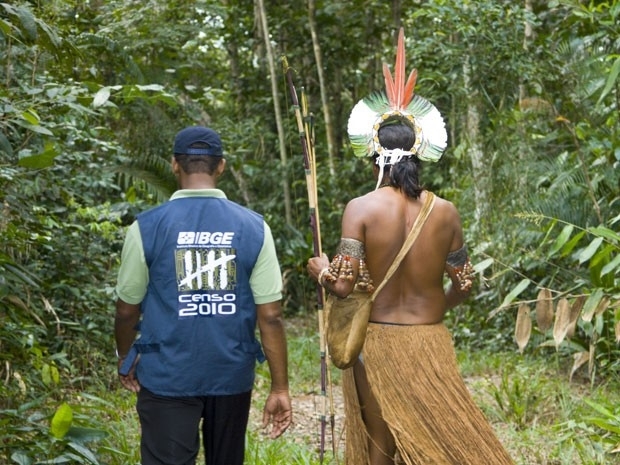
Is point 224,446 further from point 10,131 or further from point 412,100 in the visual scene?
point 10,131

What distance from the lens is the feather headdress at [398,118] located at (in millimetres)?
3912

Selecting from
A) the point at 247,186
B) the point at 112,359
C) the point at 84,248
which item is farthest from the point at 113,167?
the point at 247,186

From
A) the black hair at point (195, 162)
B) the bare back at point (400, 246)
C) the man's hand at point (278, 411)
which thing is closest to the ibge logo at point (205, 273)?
the black hair at point (195, 162)

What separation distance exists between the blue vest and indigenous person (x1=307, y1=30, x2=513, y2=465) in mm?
419

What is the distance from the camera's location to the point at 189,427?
346 centimetres

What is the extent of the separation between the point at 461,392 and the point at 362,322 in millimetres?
504

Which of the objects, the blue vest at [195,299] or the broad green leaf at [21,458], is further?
the broad green leaf at [21,458]

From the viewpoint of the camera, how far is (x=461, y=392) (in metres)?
A: 3.79

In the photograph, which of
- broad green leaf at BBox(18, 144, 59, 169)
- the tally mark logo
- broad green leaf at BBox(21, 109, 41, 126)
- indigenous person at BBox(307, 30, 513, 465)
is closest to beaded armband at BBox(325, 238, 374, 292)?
indigenous person at BBox(307, 30, 513, 465)

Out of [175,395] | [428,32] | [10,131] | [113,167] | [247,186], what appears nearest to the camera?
[175,395]

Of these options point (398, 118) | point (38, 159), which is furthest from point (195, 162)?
point (398, 118)

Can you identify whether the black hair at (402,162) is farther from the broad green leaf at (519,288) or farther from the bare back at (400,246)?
the broad green leaf at (519,288)

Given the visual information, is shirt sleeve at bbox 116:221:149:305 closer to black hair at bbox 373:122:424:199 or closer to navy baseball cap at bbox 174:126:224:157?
navy baseball cap at bbox 174:126:224:157

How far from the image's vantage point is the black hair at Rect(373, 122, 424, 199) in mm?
3791
